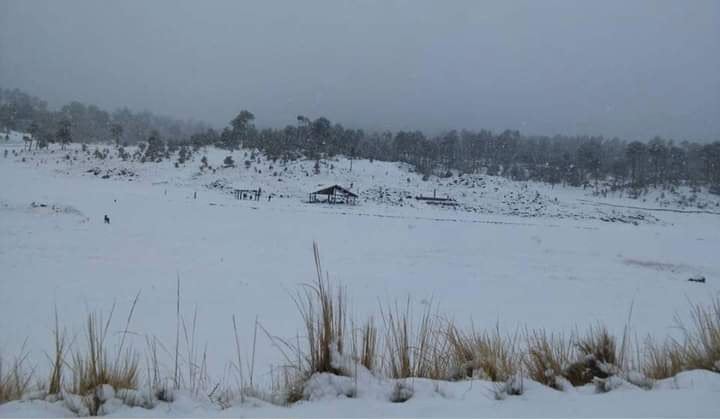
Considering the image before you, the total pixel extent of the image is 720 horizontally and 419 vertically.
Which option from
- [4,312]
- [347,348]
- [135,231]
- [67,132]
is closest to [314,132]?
[67,132]

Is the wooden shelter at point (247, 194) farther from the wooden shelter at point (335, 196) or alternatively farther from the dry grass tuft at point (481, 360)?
the dry grass tuft at point (481, 360)

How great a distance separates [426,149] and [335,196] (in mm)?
29319

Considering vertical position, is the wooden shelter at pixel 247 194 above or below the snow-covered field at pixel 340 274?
above

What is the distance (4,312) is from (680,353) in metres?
9.30

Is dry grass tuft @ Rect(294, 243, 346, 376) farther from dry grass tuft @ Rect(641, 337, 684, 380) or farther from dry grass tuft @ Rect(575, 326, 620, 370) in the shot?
dry grass tuft @ Rect(641, 337, 684, 380)

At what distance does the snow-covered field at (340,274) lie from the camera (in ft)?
5.34

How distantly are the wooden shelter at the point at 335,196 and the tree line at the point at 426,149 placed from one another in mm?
11332

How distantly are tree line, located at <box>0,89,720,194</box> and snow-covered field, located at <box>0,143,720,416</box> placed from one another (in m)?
17.8

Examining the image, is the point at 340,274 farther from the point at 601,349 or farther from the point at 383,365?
the point at 601,349

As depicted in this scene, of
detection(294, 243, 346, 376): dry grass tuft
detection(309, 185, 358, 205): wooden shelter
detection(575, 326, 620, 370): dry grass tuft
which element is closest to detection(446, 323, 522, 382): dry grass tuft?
detection(575, 326, 620, 370): dry grass tuft

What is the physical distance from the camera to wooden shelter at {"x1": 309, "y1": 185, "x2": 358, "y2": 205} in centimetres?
3316

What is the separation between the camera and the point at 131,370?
1960 millimetres

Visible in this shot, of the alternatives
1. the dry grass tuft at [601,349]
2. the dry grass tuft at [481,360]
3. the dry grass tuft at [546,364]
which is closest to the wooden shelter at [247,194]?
the dry grass tuft at [481,360]

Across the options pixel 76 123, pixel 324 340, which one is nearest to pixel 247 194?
pixel 324 340
